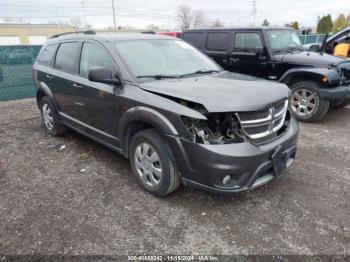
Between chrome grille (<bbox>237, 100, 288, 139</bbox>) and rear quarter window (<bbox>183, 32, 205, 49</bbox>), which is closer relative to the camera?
chrome grille (<bbox>237, 100, 288, 139</bbox>)

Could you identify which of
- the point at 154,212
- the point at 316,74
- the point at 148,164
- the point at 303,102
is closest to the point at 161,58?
the point at 148,164

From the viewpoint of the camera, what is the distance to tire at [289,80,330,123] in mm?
6047

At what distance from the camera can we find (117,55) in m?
3.64

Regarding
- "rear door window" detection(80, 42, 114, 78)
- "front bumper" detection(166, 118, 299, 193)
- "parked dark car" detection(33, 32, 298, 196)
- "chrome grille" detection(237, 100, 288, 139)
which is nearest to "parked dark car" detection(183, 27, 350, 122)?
"parked dark car" detection(33, 32, 298, 196)

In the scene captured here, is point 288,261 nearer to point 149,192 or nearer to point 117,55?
point 149,192

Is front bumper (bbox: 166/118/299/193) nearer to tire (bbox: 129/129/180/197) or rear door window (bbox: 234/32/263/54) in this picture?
tire (bbox: 129/129/180/197)

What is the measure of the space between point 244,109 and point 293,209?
1.30 metres

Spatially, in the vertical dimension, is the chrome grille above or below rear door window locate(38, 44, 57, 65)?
below

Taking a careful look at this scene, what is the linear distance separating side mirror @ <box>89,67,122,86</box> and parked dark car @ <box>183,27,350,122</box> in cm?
429

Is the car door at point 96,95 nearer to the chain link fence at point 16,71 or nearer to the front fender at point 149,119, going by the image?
the front fender at point 149,119

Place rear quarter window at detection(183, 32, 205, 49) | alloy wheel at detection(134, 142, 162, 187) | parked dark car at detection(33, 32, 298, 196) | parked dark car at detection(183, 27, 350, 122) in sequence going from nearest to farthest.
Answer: parked dark car at detection(33, 32, 298, 196)
alloy wheel at detection(134, 142, 162, 187)
parked dark car at detection(183, 27, 350, 122)
rear quarter window at detection(183, 32, 205, 49)

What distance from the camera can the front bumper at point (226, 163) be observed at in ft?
9.09

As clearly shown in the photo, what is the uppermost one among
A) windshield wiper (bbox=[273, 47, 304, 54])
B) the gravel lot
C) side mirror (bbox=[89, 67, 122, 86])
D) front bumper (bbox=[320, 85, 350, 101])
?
windshield wiper (bbox=[273, 47, 304, 54])

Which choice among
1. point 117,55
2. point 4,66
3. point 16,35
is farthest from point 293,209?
point 16,35
